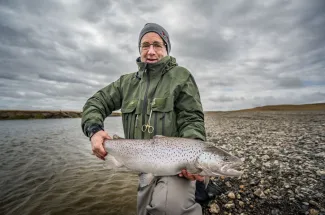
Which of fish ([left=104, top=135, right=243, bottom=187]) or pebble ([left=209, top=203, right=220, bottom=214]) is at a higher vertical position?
fish ([left=104, top=135, right=243, bottom=187])

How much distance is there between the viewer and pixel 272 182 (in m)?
4.03

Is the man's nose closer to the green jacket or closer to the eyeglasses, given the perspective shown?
the eyeglasses

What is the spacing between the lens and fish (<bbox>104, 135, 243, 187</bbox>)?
257 centimetres

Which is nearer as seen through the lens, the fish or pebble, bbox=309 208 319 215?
the fish

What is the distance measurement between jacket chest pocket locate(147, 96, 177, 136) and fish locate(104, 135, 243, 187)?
0.25 meters

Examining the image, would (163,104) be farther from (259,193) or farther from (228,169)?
(259,193)

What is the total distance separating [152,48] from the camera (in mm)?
3590

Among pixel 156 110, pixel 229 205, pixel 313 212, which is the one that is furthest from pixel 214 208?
pixel 156 110

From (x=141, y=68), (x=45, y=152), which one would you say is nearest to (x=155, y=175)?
(x=141, y=68)

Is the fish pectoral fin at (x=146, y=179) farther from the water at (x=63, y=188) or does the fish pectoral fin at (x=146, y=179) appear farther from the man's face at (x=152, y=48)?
the man's face at (x=152, y=48)

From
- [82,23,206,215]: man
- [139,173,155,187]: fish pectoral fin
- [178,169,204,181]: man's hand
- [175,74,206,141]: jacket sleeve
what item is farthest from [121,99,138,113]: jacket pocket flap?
[178,169,204,181]: man's hand

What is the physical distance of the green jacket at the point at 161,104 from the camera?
3006mm

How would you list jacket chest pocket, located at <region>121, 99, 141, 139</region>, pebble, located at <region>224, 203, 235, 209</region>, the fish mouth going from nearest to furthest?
the fish mouth, jacket chest pocket, located at <region>121, 99, 141, 139</region>, pebble, located at <region>224, 203, 235, 209</region>

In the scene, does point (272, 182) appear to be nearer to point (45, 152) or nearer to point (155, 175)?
point (155, 175)
